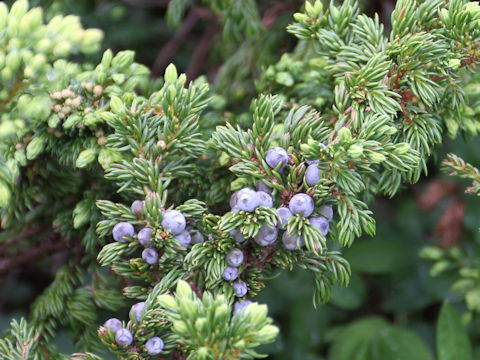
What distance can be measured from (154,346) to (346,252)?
112 cm

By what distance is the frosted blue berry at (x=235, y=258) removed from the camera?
2.34 feet

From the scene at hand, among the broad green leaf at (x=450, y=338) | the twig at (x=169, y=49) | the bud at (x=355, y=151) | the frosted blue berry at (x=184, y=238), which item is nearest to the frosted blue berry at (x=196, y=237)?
the frosted blue berry at (x=184, y=238)

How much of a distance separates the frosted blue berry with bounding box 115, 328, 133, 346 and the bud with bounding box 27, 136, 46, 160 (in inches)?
12.6

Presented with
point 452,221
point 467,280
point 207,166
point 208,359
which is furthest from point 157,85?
point 452,221

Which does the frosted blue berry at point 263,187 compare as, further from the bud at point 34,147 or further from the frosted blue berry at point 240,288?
the bud at point 34,147

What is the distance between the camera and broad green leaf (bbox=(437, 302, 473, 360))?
1174mm

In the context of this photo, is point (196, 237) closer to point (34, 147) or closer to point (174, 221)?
point (174, 221)

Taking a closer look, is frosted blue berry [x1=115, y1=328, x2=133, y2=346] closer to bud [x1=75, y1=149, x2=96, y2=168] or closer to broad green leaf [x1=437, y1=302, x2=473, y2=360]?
bud [x1=75, y1=149, x2=96, y2=168]

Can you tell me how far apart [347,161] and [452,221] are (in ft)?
3.98

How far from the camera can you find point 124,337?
2.30 ft

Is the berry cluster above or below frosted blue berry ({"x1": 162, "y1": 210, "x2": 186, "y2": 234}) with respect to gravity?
below

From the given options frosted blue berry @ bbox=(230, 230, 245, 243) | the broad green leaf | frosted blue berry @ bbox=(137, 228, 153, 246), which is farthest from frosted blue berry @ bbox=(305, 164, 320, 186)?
the broad green leaf

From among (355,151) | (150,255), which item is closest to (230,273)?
(150,255)

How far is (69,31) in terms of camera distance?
25.5 inches
